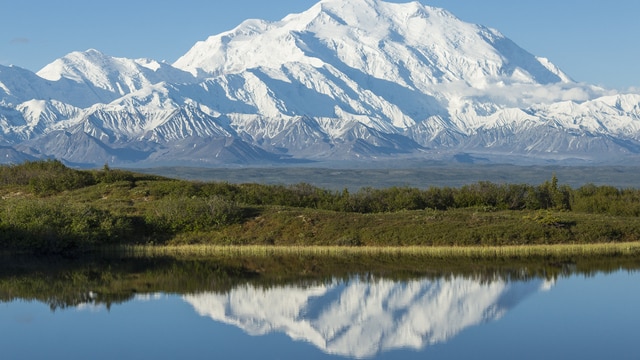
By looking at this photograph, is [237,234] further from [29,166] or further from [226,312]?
[29,166]

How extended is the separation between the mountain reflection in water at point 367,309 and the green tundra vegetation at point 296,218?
20.4 m

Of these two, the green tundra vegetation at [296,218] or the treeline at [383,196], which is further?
the treeline at [383,196]

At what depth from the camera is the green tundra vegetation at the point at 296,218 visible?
3196 inches

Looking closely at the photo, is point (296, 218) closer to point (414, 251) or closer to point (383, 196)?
point (414, 251)

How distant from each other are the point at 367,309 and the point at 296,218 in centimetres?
3411

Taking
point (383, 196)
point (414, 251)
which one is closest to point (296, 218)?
point (414, 251)

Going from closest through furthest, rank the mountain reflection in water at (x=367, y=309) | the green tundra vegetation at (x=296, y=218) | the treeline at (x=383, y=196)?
the mountain reflection in water at (x=367, y=309) < the green tundra vegetation at (x=296, y=218) < the treeline at (x=383, y=196)

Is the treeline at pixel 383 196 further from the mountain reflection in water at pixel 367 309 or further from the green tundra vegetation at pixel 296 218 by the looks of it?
the mountain reflection in water at pixel 367 309

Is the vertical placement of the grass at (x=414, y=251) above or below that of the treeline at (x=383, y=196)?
below

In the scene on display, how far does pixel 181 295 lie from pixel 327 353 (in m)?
17.2

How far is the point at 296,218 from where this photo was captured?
87875 mm

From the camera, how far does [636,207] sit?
323ft

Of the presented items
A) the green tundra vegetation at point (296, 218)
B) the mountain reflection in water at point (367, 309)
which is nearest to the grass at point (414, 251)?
the green tundra vegetation at point (296, 218)

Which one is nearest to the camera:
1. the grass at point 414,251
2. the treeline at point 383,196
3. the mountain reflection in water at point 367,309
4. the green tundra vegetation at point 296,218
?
the mountain reflection in water at point 367,309
